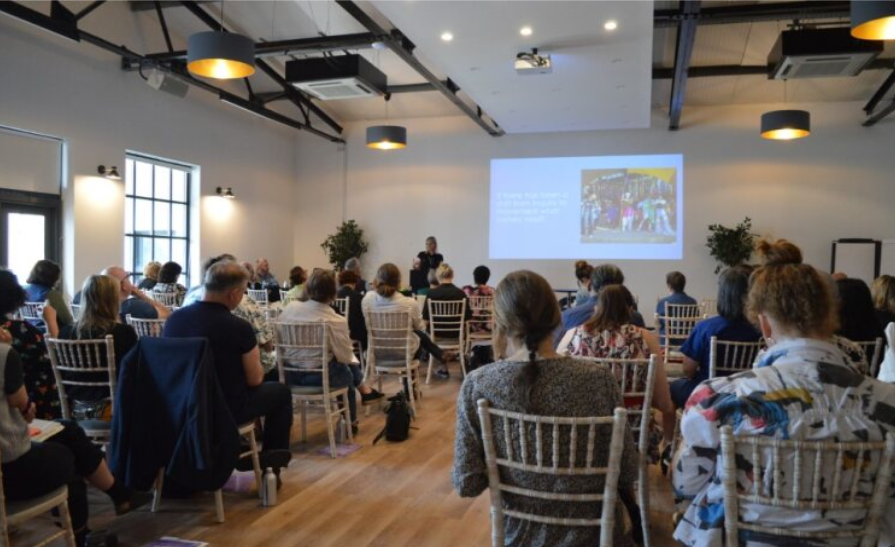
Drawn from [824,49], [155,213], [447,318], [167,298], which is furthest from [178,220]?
[824,49]

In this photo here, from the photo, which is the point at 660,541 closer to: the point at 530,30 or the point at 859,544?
the point at 859,544

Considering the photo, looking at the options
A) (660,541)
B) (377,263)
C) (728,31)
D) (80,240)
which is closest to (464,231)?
(377,263)

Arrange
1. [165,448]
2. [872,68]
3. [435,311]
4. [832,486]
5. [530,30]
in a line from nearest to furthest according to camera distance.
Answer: [832,486]
[165,448]
[530,30]
[435,311]
[872,68]

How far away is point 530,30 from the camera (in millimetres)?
6469

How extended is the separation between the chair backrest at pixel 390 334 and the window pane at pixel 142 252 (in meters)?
5.74

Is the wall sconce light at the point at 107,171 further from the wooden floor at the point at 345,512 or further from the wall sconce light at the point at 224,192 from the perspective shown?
the wooden floor at the point at 345,512

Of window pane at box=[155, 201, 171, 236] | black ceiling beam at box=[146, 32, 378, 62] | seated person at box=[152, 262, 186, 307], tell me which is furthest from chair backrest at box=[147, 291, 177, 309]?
window pane at box=[155, 201, 171, 236]

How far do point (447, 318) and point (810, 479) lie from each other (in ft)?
18.3

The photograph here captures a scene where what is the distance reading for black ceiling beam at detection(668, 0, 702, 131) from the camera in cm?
646

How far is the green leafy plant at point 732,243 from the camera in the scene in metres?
10.8

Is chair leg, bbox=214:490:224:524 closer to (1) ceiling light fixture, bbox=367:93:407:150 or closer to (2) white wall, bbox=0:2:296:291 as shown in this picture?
(2) white wall, bbox=0:2:296:291

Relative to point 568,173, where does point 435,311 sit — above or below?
below

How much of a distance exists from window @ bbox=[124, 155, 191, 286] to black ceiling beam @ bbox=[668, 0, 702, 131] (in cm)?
755

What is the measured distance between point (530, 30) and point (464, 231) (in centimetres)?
625
